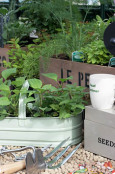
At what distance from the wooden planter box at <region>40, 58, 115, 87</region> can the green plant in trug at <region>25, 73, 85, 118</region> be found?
0.86 feet

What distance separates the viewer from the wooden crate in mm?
1704

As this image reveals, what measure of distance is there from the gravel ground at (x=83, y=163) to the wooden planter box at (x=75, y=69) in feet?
1.85

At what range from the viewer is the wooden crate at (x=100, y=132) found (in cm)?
170

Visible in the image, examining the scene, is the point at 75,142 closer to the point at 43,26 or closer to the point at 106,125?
the point at 106,125

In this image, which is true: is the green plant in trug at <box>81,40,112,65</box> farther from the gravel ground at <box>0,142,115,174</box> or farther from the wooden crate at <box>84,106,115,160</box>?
the gravel ground at <box>0,142,115,174</box>

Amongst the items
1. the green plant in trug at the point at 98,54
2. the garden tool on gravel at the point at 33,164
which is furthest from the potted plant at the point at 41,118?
the green plant in trug at the point at 98,54

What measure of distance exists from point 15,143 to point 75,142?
0.38 m

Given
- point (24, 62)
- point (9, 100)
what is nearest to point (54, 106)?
point (9, 100)

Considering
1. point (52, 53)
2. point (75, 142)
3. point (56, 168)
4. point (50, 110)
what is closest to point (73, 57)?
point (52, 53)

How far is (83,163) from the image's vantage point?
1710mm

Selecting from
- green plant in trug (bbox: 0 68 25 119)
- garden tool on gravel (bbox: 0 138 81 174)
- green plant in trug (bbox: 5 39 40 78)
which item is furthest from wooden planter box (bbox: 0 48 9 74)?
garden tool on gravel (bbox: 0 138 81 174)

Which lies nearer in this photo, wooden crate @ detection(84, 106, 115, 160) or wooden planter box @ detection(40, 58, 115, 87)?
wooden crate @ detection(84, 106, 115, 160)

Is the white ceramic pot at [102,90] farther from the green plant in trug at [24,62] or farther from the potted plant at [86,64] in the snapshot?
the green plant in trug at [24,62]

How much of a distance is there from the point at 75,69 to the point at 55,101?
41 cm
